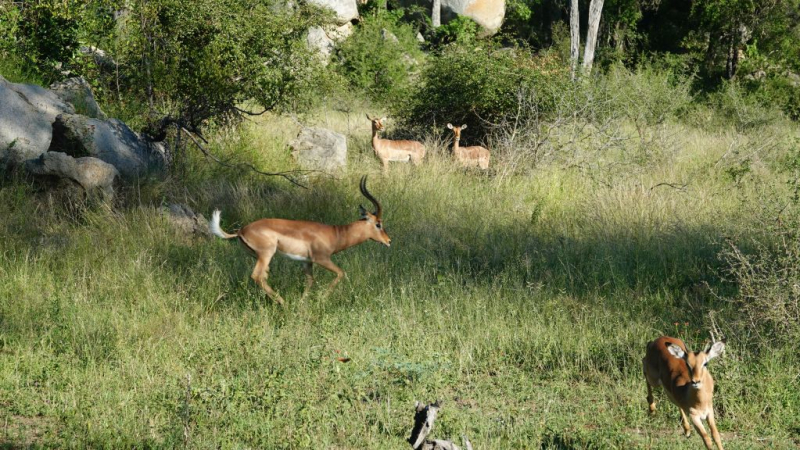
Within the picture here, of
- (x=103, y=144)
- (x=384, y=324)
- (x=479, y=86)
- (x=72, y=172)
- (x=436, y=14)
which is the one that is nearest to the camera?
(x=384, y=324)

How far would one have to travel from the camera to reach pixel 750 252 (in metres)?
7.92

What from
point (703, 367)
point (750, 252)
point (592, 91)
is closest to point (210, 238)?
point (750, 252)

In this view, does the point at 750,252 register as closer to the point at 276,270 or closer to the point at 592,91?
the point at 276,270

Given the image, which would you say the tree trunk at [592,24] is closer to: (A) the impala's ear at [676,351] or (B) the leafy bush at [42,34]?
(B) the leafy bush at [42,34]

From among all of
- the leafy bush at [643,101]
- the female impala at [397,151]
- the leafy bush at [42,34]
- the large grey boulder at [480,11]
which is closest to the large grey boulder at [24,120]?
the leafy bush at [42,34]

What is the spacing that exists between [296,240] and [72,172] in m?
3.20

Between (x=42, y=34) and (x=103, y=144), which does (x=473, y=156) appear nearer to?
(x=103, y=144)

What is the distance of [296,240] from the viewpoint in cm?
708

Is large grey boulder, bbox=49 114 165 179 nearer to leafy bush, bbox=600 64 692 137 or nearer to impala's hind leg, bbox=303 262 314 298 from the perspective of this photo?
impala's hind leg, bbox=303 262 314 298

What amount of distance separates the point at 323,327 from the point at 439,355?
97cm

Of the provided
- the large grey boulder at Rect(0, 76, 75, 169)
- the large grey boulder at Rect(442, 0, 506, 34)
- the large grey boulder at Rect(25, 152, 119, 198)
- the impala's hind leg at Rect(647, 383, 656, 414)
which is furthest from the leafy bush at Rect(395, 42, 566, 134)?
the large grey boulder at Rect(442, 0, 506, 34)

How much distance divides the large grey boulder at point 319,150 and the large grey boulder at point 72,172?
352cm

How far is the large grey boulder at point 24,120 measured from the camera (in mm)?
9711

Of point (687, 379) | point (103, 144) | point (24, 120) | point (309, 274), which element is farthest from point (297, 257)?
point (24, 120)
